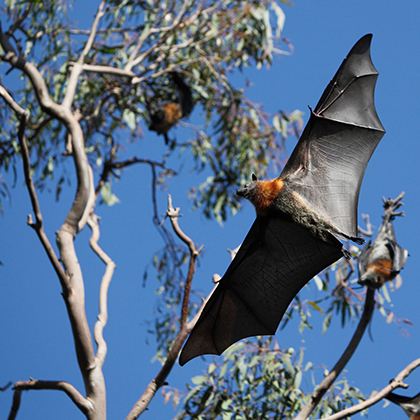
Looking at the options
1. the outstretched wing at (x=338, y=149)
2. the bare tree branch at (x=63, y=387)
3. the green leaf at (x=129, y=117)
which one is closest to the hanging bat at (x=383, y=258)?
the outstretched wing at (x=338, y=149)

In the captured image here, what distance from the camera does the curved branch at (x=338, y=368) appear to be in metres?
3.55

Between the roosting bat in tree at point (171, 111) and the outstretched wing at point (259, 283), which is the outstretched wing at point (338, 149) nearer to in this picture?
the outstretched wing at point (259, 283)

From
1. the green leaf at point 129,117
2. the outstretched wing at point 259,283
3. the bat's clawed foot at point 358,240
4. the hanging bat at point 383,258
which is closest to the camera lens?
the bat's clawed foot at point 358,240

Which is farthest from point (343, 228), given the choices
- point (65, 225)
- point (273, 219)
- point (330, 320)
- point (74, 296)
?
point (330, 320)

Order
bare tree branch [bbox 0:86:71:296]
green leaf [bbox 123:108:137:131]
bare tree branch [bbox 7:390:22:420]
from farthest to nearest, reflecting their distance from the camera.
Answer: green leaf [bbox 123:108:137:131] → bare tree branch [bbox 7:390:22:420] → bare tree branch [bbox 0:86:71:296]

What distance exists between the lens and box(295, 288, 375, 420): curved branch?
11.6 ft

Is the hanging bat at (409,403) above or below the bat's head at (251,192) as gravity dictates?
below

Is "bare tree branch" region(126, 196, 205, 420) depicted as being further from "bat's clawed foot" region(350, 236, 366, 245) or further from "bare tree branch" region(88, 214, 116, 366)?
"bat's clawed foot" region(350, 236, 366, 245)

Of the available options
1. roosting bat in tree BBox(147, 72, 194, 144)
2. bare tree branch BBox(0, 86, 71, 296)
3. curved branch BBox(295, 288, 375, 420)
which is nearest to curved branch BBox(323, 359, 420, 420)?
curved branch BBox(295, 288, 375, 420)

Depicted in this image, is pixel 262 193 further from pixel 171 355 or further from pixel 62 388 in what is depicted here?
pixel 62 388

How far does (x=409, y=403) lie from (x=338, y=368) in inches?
40.1

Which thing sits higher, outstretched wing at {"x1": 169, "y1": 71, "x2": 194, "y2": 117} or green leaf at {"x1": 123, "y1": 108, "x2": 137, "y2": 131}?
outstretched wing at {"x1": 169, "y1": 71, "x2": 194, "y2": 117}

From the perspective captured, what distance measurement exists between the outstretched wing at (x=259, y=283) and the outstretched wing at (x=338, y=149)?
0.22m

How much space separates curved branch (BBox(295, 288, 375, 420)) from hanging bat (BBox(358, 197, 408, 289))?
496 mm
